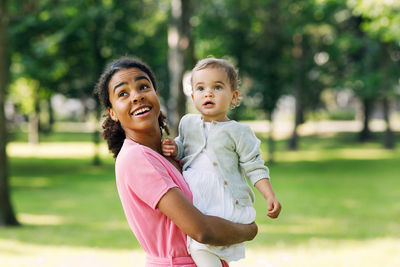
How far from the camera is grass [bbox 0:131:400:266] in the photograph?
28.2ft

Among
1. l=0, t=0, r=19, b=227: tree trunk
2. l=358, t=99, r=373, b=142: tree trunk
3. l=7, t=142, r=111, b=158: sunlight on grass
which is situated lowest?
l=7, t=142, r=111, b=158: sunlight on grass

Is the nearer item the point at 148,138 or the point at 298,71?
the point at 148,138

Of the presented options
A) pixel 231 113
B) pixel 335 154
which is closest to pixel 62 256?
pixel 231 113

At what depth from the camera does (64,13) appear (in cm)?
1803

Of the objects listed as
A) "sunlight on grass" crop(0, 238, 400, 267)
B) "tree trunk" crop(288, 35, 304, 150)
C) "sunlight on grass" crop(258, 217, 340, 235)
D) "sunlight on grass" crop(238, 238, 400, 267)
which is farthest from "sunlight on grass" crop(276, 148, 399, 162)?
"sunlight on grass" crop(0, 238, 400, 267)

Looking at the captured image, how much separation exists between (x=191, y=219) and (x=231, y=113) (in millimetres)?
20259

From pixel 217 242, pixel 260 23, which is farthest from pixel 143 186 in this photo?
pixel 260 23

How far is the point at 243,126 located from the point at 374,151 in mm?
29395

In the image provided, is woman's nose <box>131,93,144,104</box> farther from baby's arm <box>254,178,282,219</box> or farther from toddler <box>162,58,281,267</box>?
baby's arm <box>254,178,282,219</box>

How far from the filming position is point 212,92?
245 cm

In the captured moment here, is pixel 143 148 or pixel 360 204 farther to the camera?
pixel 360 204

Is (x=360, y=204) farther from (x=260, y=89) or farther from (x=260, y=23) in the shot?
(x=260, y=23)

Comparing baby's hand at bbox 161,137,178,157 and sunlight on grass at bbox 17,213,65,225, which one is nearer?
baby's hand at bbox 161,137,178,157

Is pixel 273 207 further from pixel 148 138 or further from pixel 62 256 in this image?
pixel 62 256
